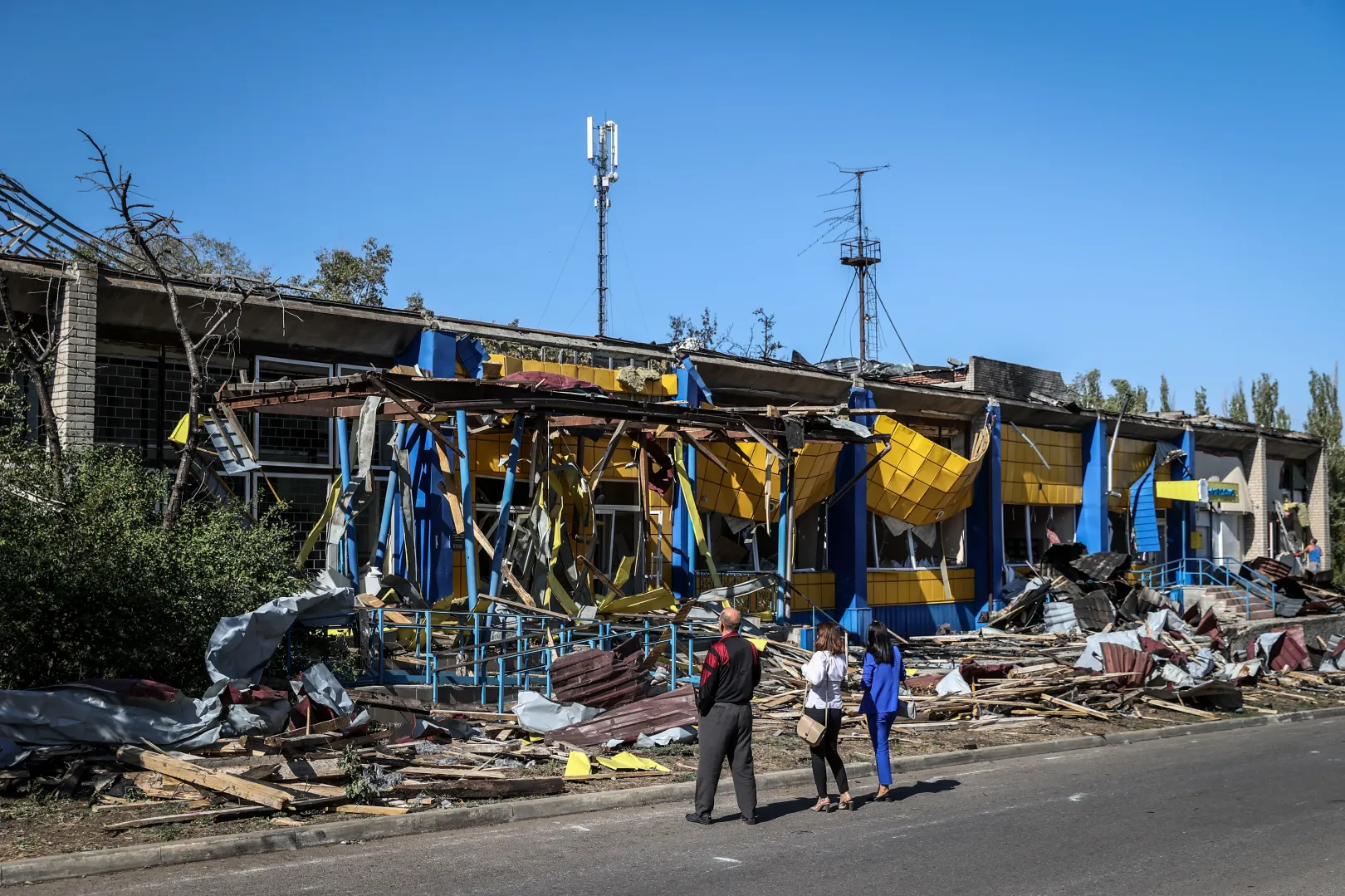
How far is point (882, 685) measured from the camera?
11055 mm

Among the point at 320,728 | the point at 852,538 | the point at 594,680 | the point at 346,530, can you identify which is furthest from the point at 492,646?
the point at 852,538

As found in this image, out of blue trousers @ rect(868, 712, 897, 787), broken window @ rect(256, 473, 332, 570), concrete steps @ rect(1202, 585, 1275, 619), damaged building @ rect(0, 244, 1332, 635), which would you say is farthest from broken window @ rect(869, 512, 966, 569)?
blue trousers @ rect(868, 712, 897, 787)

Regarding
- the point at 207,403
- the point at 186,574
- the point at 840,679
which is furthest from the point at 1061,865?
the point at 207,403

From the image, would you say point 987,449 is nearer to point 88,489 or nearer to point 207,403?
point 207,403

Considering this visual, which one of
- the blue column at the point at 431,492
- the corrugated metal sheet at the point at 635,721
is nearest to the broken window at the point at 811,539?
the blue column at the point at 431,492

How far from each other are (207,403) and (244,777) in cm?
895

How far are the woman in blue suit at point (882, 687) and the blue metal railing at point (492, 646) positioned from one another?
4477 mm

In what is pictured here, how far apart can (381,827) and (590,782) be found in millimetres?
2518

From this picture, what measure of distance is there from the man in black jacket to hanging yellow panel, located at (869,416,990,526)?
16345 mm

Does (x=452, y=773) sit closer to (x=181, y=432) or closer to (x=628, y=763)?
(x=628, y=763)

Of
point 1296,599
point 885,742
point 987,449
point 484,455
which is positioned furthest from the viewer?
point 1296,599

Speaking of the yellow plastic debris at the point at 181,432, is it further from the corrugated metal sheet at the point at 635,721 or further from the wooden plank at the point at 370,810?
the wooden plank at the point at 370,810

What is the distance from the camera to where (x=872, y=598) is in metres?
26.7

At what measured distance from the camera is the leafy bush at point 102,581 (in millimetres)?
11648
